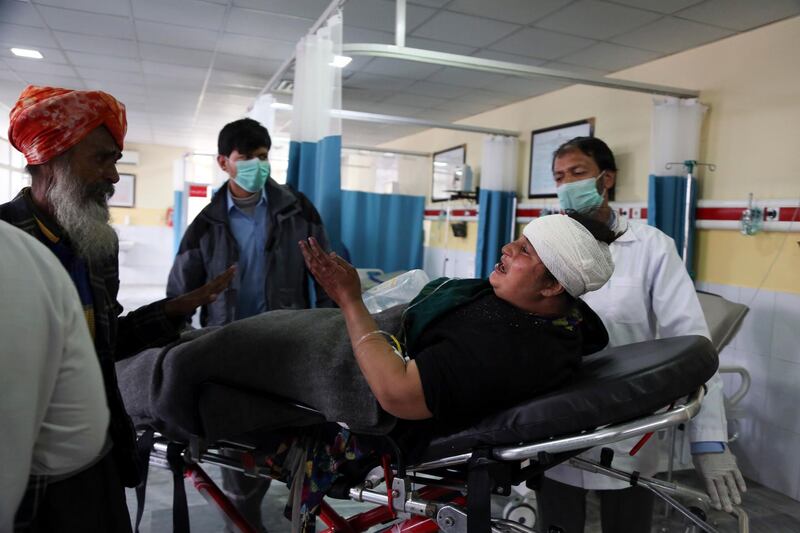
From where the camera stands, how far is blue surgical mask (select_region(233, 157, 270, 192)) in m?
2.17

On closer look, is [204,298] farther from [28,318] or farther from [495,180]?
[495,180]

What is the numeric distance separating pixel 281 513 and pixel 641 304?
1687 millimetres

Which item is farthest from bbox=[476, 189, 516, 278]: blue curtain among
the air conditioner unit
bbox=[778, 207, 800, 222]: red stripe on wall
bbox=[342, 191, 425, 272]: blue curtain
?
the air conditioner unit

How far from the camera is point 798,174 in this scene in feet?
9.66

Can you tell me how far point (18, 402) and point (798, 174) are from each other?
3.36 meters

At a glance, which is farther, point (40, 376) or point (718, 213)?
point (718, 213)

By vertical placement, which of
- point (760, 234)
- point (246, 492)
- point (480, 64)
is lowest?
point (246, 492)

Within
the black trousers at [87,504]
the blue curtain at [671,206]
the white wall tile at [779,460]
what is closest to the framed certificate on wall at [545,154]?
the blue curtain at [671,206]

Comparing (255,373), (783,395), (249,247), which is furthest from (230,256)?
(783,395)

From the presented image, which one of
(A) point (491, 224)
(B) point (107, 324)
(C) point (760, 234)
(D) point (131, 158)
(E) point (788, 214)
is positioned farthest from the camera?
(D) point (131, 158)

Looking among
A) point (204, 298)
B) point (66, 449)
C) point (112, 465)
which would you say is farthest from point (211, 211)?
point (66, 449)

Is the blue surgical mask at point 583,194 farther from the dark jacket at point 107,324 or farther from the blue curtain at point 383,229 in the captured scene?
the blue curtain at point 383,229

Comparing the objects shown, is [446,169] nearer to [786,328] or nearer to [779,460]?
[786,328]

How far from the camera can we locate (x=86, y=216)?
1.06 m
